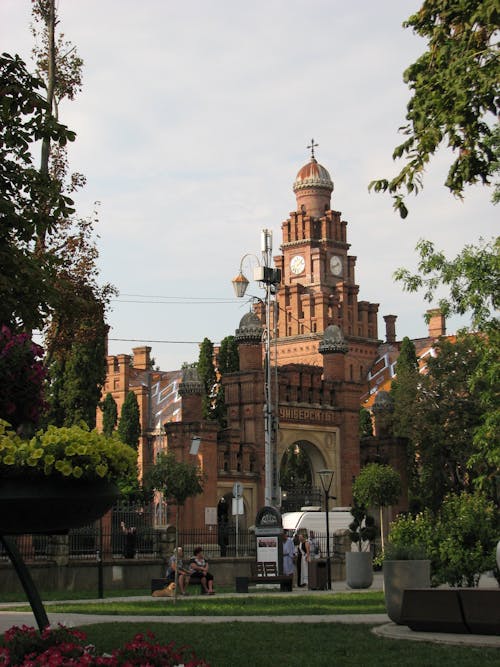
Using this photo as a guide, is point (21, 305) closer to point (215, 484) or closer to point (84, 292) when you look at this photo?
point (84, 292)

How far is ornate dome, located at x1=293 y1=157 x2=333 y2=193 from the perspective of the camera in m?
86.6

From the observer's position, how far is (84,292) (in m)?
25.8

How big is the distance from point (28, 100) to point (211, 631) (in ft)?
26.4

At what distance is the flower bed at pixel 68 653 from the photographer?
6418mm

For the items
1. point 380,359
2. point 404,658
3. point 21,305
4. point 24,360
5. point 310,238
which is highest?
point 310,238

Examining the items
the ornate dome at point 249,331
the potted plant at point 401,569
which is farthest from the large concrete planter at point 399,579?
the ornate dome at point 249,331

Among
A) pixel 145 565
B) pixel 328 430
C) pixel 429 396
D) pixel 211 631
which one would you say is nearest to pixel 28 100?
pixel 211 631

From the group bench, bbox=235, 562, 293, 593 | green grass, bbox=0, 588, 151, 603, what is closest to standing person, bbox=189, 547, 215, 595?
bench, bbox=235, 562, 293, 593

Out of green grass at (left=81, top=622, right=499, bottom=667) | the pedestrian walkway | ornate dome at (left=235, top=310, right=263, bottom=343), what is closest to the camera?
green grass at (left=81, top=622, right=499, bottom=667)

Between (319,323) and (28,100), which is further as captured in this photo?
(319,323)

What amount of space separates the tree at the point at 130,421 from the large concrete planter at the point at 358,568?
48750mm

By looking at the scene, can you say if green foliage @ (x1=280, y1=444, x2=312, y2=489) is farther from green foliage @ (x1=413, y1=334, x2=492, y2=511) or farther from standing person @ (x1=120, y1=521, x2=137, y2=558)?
standing person @ (x1=120, y1=521, x2=137, y2=558)

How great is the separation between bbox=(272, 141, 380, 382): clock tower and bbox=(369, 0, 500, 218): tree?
6616cm

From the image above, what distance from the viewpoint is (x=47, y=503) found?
6406mm
